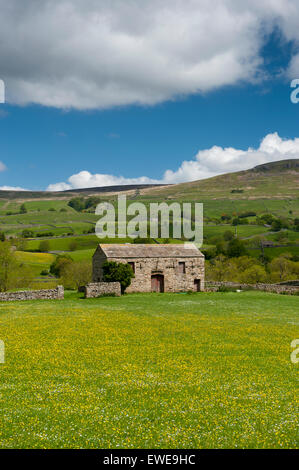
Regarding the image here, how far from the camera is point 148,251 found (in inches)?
2067

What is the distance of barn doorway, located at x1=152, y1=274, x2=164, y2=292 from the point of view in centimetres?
5184

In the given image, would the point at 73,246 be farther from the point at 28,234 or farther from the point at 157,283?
the point at 157,283

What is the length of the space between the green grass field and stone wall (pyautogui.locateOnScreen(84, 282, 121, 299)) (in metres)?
17.0

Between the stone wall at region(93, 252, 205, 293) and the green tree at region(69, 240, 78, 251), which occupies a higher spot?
the green tree at region(69, 240, 78, 251)

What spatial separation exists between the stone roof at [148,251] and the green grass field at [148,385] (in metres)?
25.6

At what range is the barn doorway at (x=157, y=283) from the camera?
51.8m

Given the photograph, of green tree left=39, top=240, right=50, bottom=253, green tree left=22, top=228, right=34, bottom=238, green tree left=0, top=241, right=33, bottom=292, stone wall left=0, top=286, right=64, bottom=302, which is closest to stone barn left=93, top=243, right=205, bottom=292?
stone wall left=0, top=286, right=64, bottom=302

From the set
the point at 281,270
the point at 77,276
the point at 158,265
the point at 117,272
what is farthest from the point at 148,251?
the point at 281,270

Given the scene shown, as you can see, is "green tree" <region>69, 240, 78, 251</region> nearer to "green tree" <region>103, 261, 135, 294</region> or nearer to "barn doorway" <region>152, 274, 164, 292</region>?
"barn doorway" <region>152, 274, 164, 292</region>

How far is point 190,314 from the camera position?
30.1 meters

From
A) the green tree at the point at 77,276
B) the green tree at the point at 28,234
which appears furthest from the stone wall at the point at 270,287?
the green tree at the point at 28,234

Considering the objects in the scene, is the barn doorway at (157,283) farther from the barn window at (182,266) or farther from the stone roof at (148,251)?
the barn window at (182,266)
